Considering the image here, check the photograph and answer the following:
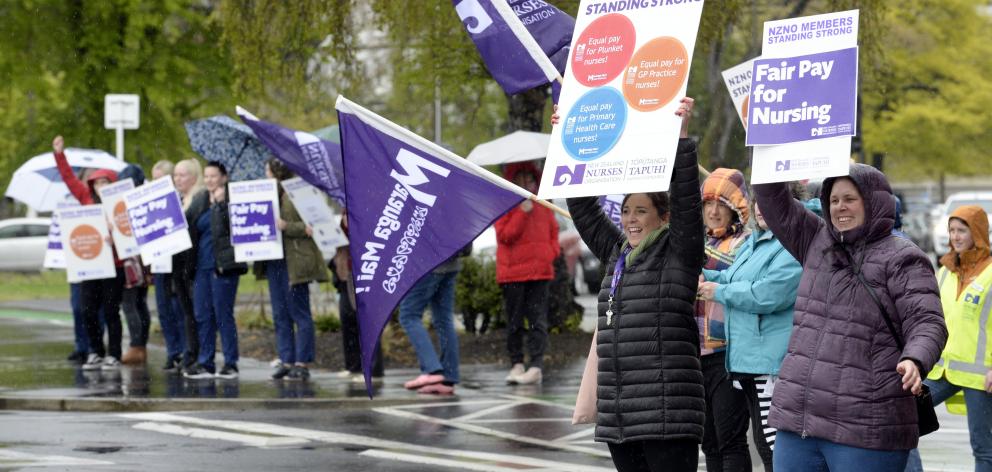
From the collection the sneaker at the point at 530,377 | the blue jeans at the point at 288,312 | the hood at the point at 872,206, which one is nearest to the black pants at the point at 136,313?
the blue jeans at the point at 288,312

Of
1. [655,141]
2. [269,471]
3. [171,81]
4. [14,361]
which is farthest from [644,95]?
[171,81]

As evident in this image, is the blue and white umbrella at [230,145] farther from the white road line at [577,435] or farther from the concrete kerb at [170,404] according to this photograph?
the white road line at [577,435]

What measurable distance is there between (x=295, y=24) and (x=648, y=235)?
1041 cm

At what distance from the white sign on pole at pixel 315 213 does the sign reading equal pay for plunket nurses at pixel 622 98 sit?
7.26 metres

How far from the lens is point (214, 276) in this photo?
1383 centimetres

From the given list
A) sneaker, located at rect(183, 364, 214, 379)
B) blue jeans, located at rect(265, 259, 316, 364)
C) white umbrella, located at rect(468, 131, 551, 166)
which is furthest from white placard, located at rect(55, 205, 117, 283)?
white umbrella, located at rect(468, 131, 551, 166)

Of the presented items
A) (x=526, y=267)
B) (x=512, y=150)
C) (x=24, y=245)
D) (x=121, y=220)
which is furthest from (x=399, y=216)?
(x=24, y=245)

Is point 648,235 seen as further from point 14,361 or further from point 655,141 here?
point 14,361

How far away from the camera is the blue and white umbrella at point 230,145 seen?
47.8 feet

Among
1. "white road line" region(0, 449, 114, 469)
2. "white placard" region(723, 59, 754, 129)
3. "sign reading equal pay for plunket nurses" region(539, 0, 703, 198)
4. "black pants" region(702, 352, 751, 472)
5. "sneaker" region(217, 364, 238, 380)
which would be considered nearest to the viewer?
"sign reading equal pay for plunket nurses" region(539, 0, 703, 198)

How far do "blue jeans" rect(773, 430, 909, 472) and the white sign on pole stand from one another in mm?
8048

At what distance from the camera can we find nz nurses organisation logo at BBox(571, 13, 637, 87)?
20.2ft

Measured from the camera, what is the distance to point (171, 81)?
2592cm

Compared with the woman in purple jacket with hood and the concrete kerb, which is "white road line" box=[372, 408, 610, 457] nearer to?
the concrete kerb
